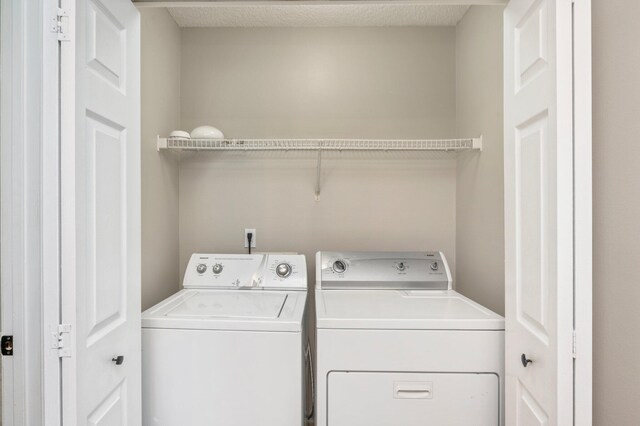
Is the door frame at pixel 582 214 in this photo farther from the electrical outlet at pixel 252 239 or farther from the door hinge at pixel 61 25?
the electrical outlet at pixel 252 239

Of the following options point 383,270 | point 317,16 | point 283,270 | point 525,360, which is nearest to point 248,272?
point 283,270

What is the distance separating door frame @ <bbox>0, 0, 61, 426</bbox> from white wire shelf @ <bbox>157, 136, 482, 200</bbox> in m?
1.10

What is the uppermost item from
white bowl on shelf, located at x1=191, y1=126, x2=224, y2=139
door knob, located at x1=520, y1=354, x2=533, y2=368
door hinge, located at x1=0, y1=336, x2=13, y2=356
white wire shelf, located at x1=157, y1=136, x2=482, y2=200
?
white bowl on shelf, located at x1=191, y1=126, x2=224, y2=139

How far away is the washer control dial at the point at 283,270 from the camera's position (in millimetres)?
2020

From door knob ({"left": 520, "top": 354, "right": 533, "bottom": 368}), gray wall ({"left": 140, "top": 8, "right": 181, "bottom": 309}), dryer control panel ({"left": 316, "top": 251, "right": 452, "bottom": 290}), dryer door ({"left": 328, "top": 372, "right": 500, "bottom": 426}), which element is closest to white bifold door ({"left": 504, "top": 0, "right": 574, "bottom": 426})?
door knob ({"left": 520, "top": 354, "right": 533, "bottom": 368})

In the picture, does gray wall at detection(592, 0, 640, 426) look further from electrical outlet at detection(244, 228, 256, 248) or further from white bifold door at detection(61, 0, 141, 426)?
electrical outlet at detection(244, 228, 256, 248)

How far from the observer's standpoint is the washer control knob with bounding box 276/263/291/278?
202 cm

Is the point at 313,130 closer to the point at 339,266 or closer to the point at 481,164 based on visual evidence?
the point at 339,266

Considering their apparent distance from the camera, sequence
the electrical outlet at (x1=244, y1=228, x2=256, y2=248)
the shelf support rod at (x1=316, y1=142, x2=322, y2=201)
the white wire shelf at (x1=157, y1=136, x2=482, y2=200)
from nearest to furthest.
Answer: the white wire shelf at (x1=157, y1=136, x2=482, y2=200)
the shelf support rod at (x1=316, y1=142, x2=322, y2=201)
the electrical outlet at (x1=244, y1=228, x2=256, y2=248)

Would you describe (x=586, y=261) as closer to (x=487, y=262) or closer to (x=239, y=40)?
(x=487, y=262)

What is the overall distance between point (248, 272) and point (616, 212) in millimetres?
1658

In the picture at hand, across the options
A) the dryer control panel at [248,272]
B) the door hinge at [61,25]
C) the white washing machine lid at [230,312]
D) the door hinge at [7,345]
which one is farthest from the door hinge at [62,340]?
the dryer control panel at [248,272]

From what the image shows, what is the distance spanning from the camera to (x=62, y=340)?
94 centimetres

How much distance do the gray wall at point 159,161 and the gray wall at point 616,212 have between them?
6.28 feet
